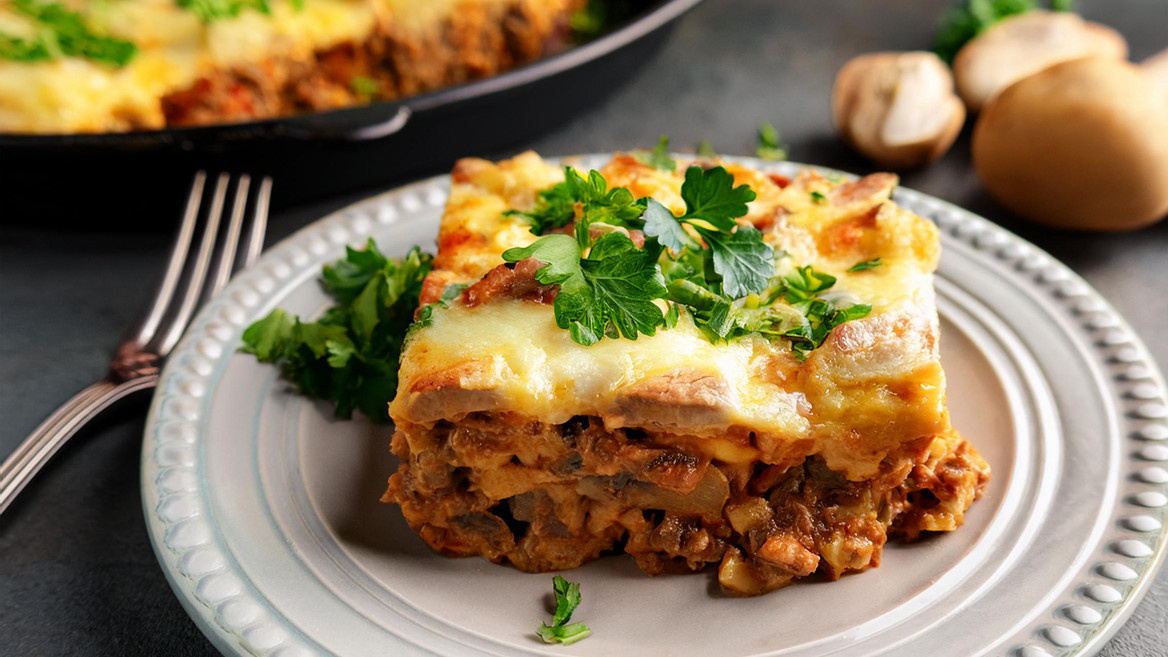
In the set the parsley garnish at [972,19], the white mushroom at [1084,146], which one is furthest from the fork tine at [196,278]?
the parsley garnish at [972,19]

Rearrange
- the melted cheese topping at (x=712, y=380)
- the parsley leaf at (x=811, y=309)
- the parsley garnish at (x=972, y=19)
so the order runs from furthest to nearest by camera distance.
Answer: the parsley garnish at (x=972, y=19), the parsley leaf at (x=811, y=309), the melted cheese topping at (x=712, y=380)

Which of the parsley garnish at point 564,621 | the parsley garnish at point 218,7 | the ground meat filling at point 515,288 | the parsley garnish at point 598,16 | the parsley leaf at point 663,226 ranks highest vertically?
the parsley leaf at point 663,226

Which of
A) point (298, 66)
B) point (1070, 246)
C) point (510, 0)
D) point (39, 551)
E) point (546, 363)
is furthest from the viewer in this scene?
point (510, 0)

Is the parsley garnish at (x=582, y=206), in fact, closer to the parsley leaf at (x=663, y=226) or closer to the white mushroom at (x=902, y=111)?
the parsley leaf at (x=663, y=226)

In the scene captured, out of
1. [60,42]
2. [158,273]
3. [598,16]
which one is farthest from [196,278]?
[598,16]

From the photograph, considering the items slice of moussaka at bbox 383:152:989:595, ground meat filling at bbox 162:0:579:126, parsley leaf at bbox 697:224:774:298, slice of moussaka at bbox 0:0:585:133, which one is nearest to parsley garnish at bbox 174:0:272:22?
slice of moussaka at bbox 0:0:585:133

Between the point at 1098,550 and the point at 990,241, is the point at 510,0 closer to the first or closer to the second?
the point at 990,241

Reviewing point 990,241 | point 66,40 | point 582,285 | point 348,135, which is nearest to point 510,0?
point 348,135

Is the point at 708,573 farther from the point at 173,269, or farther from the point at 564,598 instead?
the point at 173,269
